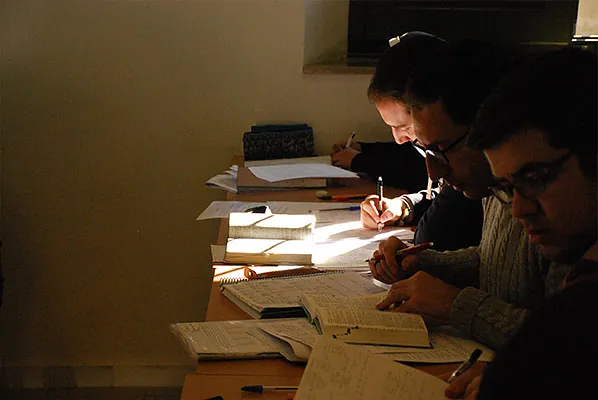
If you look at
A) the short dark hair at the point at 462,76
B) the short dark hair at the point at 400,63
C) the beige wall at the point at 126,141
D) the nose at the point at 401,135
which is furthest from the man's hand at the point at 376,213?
the beige wall at the point at 126,141

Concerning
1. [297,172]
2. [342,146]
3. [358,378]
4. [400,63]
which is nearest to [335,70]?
[342,146]

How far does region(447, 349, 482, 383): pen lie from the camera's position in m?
1.50

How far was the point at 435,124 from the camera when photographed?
1.88 m

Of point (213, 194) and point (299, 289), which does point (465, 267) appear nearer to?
point (299, 289)

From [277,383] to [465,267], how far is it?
0.67 meters

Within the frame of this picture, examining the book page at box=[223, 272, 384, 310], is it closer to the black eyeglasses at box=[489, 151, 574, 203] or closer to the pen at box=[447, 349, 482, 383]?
the pen at box=[447, 349, 482, 383]

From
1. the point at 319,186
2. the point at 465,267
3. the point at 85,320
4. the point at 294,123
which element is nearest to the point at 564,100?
the point at 465,267

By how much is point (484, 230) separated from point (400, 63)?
22.7 inches

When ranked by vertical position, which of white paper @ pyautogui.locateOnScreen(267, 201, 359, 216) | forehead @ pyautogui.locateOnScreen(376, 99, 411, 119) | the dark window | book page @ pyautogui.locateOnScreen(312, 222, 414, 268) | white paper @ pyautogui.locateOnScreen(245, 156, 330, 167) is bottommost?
book page @ pyautogui.locateOnScreen(312, 222, 414, 268)

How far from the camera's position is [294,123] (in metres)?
3.45

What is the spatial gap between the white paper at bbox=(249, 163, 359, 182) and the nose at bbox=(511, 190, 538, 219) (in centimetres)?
157

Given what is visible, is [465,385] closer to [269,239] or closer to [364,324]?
[364,324]

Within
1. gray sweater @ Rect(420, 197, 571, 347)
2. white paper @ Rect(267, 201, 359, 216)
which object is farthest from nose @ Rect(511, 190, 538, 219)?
white paper @ Rect(267, 201, 359, 216)

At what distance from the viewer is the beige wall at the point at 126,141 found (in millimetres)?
3332
